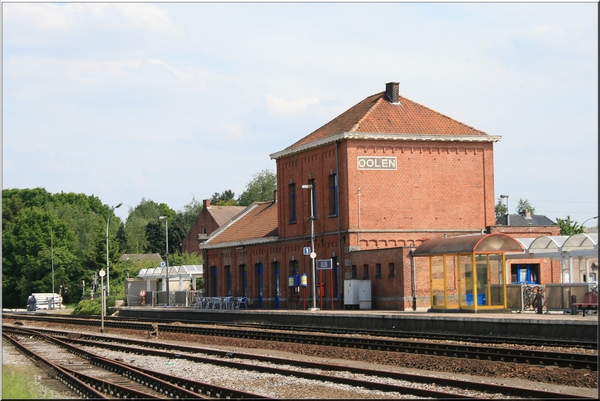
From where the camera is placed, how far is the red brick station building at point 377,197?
46.3 metres

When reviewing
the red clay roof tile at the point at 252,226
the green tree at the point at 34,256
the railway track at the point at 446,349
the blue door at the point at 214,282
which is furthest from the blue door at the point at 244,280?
the green tree at the point at 34,256

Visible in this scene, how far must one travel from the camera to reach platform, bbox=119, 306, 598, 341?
2656 cm

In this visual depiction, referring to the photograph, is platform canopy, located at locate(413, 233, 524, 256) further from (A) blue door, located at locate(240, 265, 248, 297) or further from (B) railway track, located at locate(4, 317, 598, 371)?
(A) blue door, located at locate(240, 265, 248, 297)

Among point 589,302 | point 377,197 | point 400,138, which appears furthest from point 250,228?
point 589,302

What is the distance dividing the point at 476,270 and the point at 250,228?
1033 inches

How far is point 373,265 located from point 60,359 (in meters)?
20.0

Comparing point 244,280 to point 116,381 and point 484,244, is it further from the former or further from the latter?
point 116,381

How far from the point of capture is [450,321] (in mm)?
31812

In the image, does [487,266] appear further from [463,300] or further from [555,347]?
[555,347]

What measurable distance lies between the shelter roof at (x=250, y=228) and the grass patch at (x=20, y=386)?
31.9 meters

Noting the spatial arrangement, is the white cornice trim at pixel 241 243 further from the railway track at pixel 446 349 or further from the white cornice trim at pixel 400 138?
the railway track at pixel 446 349

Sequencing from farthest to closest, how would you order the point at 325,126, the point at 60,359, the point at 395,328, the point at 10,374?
1. the point at 325,126
2. the point at 395,328
3. the point at 60,359
4. the point at 10,374

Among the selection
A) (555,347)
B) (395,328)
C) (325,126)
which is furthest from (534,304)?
(325,126)

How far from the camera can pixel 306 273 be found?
50281mm
